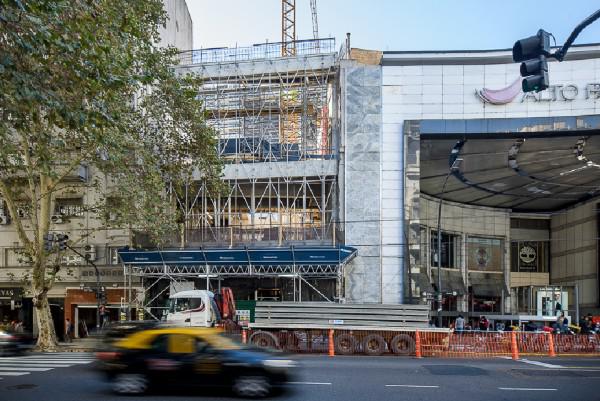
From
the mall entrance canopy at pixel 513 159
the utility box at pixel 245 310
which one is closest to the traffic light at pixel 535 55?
the mall entrance canopy at pixel 513 159

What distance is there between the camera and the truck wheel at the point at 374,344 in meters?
25.1

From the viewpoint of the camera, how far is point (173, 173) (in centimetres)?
3020

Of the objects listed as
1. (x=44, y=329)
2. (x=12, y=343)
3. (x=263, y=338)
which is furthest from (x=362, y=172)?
(x=12, y=343)

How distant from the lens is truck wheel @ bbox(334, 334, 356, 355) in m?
25.1

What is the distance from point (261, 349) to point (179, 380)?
5.40 ft

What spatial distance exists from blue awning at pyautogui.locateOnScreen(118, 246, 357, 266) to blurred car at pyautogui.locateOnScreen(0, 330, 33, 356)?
11.8 meters

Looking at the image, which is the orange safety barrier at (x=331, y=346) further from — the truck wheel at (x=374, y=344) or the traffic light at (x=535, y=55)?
the traffic light at (x=535, y=55)

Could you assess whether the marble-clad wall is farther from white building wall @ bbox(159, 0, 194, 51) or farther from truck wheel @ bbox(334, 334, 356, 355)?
white building wall @ bbox(159, 0, 194, 51)

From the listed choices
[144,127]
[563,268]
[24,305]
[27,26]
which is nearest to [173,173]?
[144,127]

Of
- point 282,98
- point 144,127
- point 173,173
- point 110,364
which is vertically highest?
point 282,98

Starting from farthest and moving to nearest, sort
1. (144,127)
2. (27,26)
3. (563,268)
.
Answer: (563,268) → (144,127) → (27,26)

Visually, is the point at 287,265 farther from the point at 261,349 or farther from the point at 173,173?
the point at 261,349

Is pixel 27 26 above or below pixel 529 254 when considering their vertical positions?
above

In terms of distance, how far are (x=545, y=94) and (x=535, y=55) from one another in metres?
21.5
